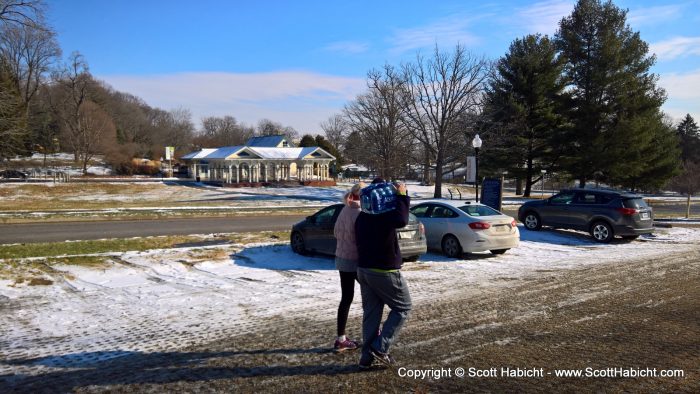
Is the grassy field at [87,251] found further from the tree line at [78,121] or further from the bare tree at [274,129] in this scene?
→ the bare tree at [274,129]

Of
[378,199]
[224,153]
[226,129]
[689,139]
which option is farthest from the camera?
[226,129]

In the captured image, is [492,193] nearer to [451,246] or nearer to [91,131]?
[451,246]

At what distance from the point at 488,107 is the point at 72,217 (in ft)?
102

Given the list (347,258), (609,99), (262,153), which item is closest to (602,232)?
(347,258)

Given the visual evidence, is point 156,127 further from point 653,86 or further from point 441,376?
point 441,376

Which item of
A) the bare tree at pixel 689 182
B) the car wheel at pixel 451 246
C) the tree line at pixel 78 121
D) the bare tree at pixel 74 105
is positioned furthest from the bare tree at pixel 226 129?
the car wheel at pixel 451 246

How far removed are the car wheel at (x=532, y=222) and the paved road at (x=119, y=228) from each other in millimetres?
8353

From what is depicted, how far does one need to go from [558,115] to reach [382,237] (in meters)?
40.3

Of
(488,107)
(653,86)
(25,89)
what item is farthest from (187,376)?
(25,89)

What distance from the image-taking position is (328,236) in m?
11.6

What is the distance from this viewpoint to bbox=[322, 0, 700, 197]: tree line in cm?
3872

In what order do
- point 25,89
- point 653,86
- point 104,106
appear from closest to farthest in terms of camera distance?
point 653,86, point 25,89, point 104,106

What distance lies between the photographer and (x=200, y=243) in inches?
543

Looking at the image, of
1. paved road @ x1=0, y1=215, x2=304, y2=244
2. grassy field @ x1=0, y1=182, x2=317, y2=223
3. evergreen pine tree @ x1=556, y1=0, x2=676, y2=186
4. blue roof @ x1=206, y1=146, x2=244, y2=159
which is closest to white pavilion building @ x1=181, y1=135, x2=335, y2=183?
blue roof @ x1=206, y1=146, x2=244, y2=159
